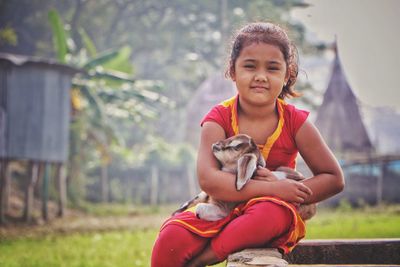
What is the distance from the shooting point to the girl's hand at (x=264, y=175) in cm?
206

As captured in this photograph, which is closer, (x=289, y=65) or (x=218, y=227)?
(x=218, y=227)

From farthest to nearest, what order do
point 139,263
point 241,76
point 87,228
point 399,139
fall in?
point 399,139 < point 87,228 < point 139,263 < point 241,76

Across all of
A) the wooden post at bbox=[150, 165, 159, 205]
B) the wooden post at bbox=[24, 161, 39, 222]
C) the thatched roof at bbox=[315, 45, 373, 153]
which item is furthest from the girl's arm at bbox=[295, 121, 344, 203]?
the wooden post at bbox=[150, 165, 159, 205]

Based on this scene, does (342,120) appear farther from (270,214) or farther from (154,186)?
(270,214)

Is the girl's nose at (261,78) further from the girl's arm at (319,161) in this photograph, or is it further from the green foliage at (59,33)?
the green foliage at (59,33)

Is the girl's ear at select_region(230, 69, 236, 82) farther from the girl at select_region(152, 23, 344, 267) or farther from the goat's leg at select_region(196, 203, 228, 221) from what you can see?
the goat's leg at select_region(196, 203, 228, 221)

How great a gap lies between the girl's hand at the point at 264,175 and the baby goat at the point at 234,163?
2 cm

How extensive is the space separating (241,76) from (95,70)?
10.8 metres

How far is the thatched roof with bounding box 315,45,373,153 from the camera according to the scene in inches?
613

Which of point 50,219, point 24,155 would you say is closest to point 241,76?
point 24,155

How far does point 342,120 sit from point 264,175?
14.6 m

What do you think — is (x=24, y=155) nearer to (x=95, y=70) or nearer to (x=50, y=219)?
(x=50, y=219)

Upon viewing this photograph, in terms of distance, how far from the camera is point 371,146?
1666 cm

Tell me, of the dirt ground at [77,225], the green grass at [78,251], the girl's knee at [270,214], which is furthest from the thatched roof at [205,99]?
the girl's knee at [270,214]
